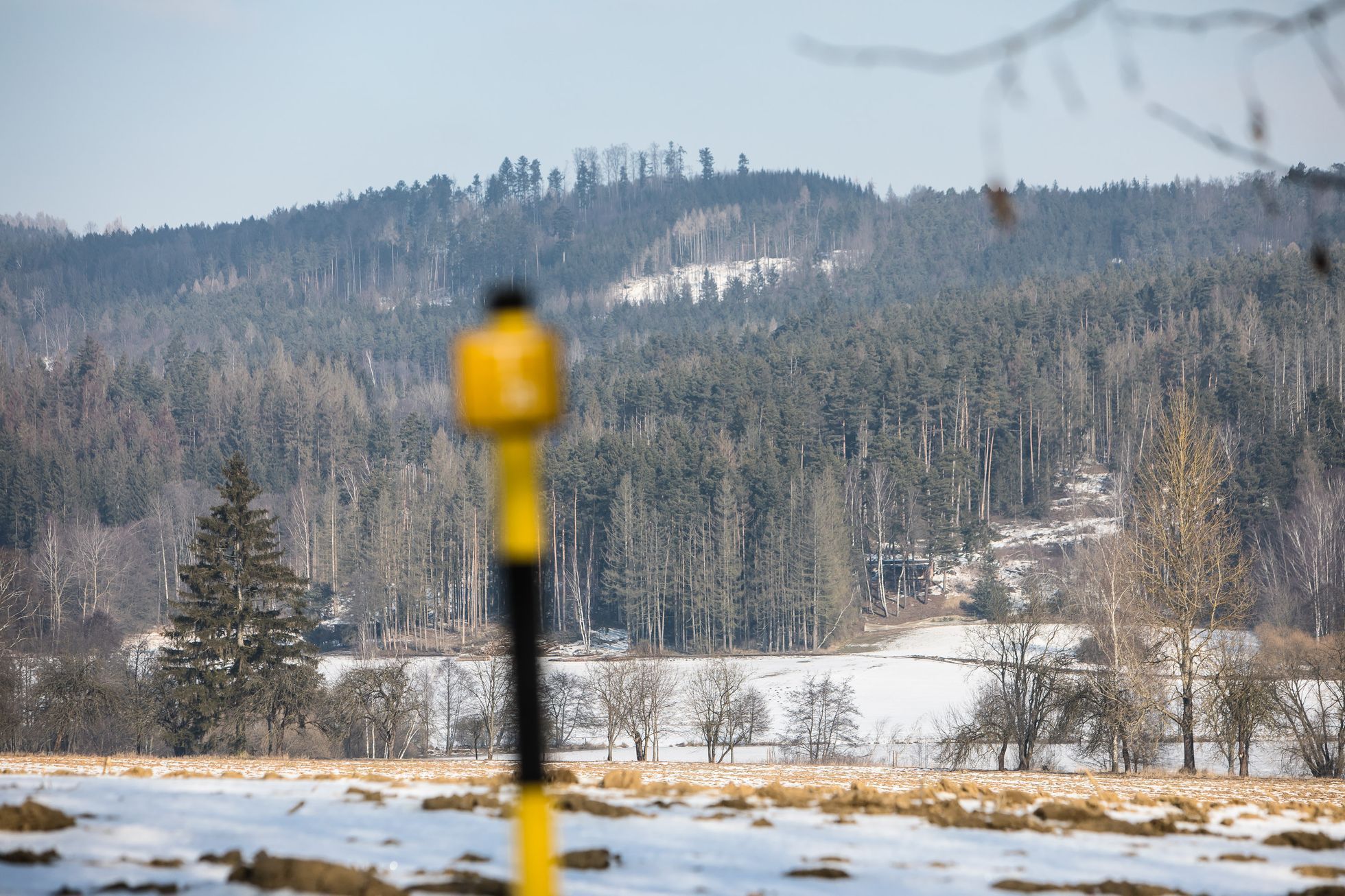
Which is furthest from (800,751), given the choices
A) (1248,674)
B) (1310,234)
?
(1310,234)

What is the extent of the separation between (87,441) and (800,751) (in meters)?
109

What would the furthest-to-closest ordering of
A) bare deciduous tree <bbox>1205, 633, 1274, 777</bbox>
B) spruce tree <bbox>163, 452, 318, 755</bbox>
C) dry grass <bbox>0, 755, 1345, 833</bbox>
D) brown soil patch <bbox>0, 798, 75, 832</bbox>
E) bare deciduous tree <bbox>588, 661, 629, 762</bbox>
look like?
bare deciduous tree <bbox>588, 661, 629, 762</bbox> → spruce tree <bbox>163, 452, 318, 755</bbox> → bare deciduous tree <bbox>1205, 633, 1274, 777</bbox> → dry grass <bbox>0, 755, 1345, 833</bbox> → brown soil patch <bbox>0, 798, 75, 832</bbox>

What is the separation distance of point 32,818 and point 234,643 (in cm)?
4595

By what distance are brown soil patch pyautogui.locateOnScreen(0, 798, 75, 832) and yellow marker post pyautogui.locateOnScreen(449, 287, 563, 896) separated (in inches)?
254

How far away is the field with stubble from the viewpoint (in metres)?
6.46

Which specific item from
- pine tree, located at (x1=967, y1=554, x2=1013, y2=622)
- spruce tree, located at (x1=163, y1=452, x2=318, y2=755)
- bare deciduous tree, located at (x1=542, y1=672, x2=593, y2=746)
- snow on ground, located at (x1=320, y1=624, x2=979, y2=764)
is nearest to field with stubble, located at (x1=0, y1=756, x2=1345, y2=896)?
spruce tree, located at (x1=163, y1=452, x2=318, y2=755)

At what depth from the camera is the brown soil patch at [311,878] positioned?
19.0ft

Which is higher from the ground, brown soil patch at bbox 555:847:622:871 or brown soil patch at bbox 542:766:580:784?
brown soil patch at bbox 555:847:622:871

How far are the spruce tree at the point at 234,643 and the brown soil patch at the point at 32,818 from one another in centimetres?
4282

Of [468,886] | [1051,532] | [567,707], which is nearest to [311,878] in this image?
[468,886]

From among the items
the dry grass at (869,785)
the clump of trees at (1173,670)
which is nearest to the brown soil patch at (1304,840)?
the dry grass at (869,785)

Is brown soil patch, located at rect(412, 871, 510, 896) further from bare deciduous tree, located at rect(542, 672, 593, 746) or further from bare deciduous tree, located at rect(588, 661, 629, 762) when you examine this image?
bare deciduous tree, located at rect(542, 672, 593, 746)

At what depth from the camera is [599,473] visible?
355 feet

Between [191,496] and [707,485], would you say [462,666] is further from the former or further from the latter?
[191,496]
